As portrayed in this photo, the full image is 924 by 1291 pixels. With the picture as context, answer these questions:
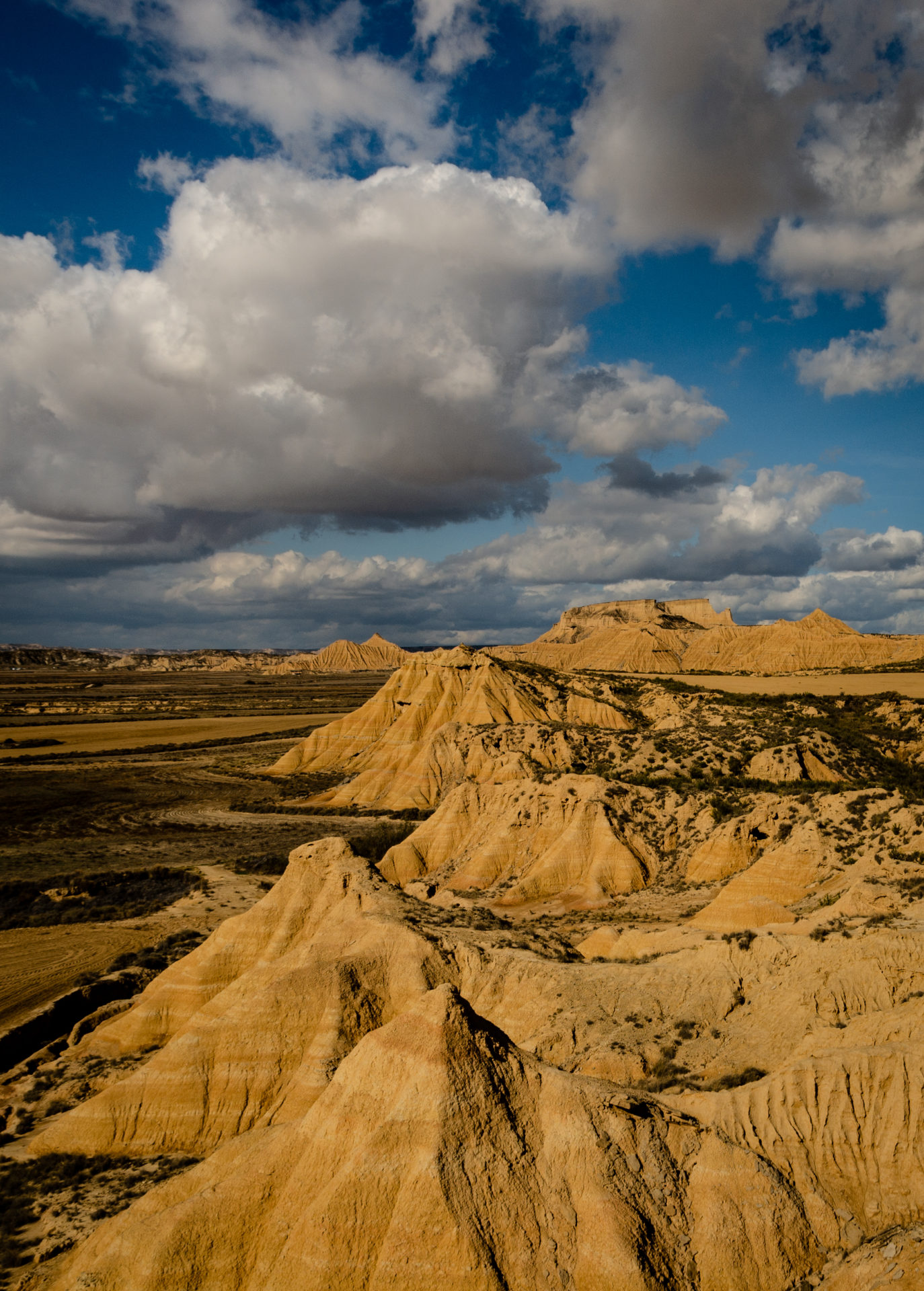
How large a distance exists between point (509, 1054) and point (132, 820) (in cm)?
6085

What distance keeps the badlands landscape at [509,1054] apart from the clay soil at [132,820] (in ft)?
1.99

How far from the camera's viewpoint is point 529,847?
37531 millimetres

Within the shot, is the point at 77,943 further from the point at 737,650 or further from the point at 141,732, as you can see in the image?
the point at 737,650

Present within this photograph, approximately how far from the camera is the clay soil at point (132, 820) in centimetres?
3420

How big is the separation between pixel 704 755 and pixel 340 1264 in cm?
3925

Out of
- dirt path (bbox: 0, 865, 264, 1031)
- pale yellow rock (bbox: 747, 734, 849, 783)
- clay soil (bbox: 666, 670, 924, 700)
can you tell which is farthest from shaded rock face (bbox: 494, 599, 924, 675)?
dirt path (bbox: 0, 865, 264, 1031)

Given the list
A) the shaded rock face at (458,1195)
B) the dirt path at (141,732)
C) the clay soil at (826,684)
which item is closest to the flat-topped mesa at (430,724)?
the clay soil at (826,684)

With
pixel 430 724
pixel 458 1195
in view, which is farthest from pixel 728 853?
pixel 430 724

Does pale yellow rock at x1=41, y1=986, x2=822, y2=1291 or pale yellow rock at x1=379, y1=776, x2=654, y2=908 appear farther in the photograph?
pale yellow rock at x1=379, y1=776, x2=654, y2=908

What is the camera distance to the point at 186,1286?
1109cm

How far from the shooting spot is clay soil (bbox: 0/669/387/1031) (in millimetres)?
34197

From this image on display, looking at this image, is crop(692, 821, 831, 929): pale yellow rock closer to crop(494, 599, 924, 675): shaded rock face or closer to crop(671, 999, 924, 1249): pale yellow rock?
crop(671, 999, 924, 1249): pale yellow rock

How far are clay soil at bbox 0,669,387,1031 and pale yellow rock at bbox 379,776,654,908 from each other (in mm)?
11148

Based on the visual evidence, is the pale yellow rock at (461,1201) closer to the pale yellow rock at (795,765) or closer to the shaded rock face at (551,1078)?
the shaded rock face at (551,1078)
